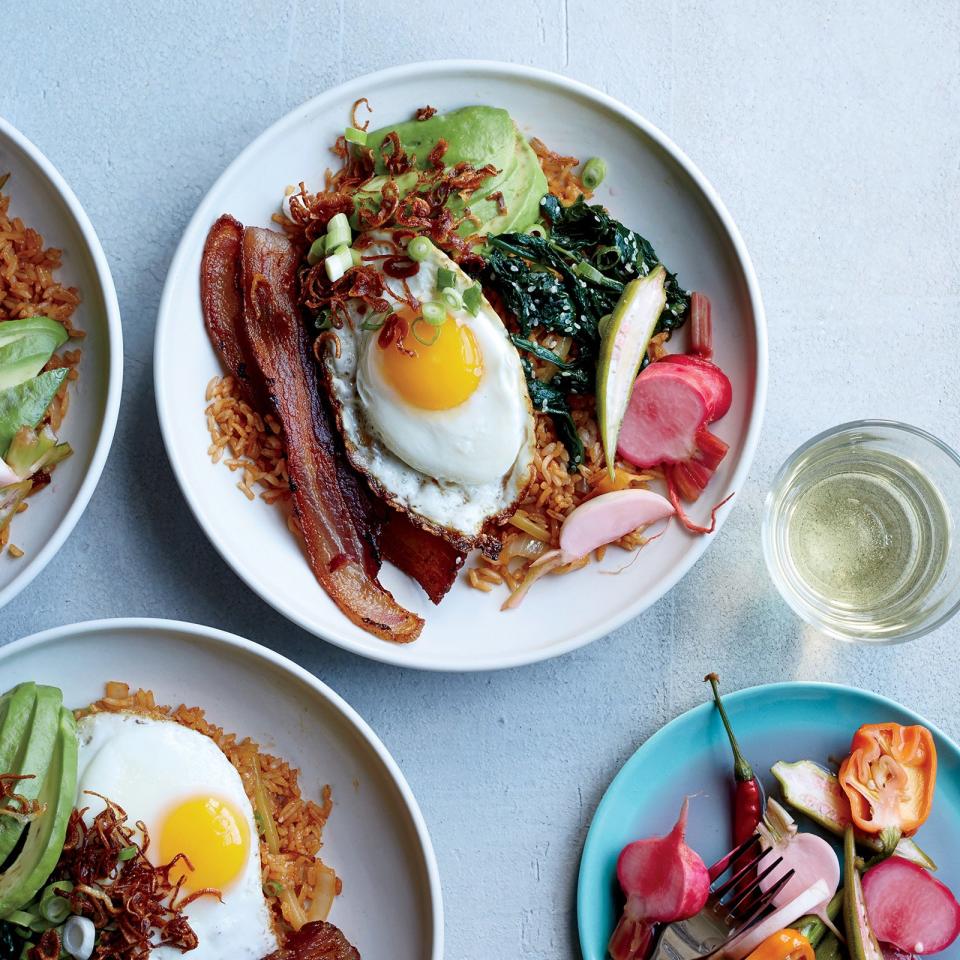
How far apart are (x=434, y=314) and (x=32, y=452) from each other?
1.16m

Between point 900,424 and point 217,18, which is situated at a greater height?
point 217,18

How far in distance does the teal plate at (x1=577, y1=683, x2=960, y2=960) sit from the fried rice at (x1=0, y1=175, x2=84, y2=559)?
1949 millimetres

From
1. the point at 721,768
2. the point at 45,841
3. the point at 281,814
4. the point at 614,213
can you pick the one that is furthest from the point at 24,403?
the point at 721,768

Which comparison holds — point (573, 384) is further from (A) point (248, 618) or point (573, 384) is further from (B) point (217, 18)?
(B) point (217, 18)

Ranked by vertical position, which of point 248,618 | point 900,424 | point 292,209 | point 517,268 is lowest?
point 248,618

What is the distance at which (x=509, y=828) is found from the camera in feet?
10.4

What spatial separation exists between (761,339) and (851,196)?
73 cm

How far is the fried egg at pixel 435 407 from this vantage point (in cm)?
283

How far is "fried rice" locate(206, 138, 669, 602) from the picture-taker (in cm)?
299

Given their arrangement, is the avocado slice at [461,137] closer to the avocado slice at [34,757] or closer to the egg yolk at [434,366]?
the egg yolk at [434,366]

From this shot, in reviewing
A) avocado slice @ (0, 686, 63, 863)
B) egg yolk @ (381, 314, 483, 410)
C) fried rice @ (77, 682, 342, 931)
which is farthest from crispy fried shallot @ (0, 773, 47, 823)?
egg yolk @ (381, 314, 483, 410)

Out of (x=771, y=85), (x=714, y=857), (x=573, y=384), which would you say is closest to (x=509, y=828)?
(x=714, y=857)

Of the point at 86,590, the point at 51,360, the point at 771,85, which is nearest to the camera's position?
the point at 51,360

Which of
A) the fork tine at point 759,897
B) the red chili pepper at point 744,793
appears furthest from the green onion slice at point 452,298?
the fork tine at point 759,897
